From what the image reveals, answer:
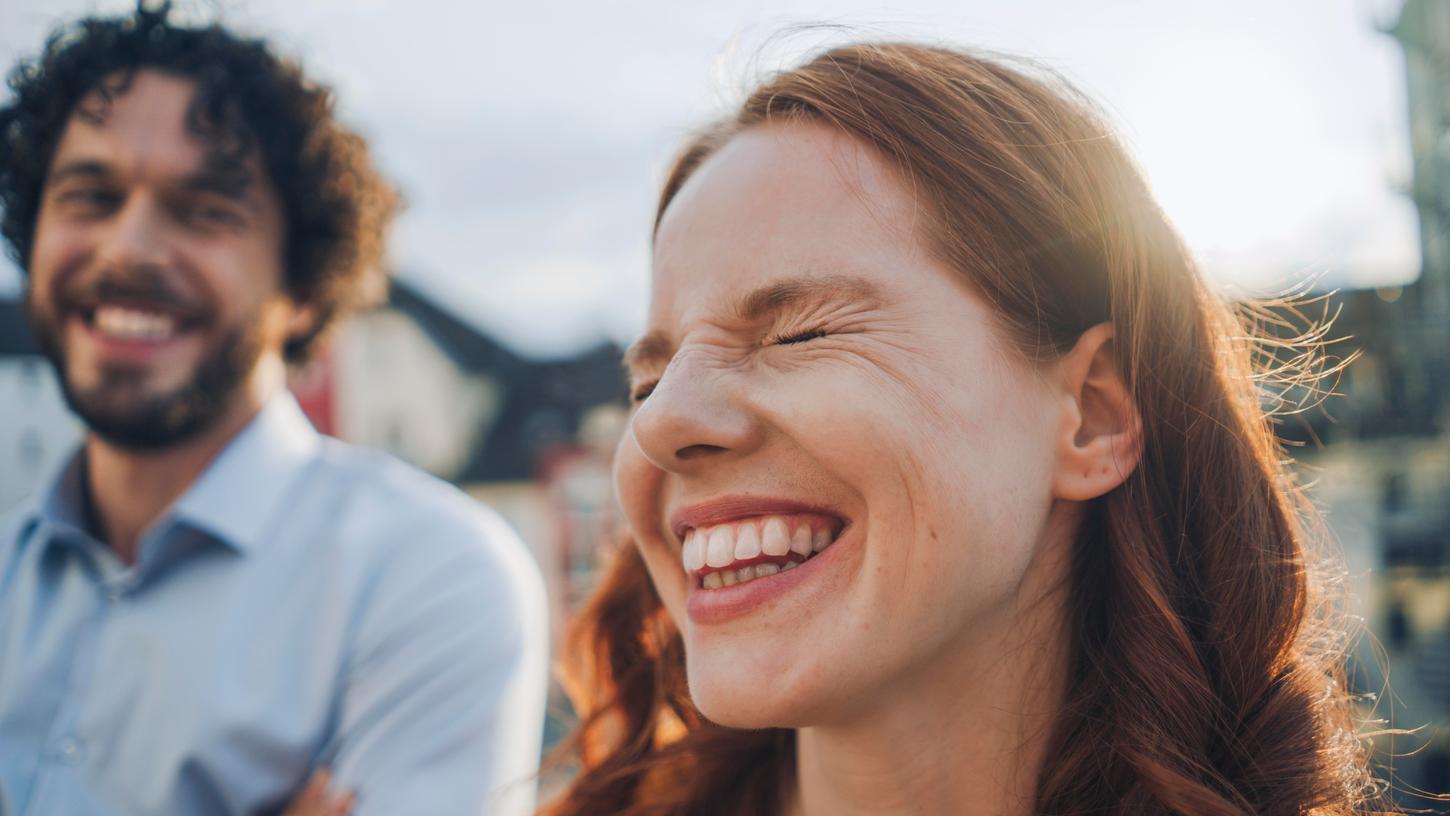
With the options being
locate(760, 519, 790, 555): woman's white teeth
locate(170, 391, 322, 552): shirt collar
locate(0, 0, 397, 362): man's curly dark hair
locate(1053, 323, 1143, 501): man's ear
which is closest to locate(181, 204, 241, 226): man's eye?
locate(0, 0, 397, 362): man's curly dark hair

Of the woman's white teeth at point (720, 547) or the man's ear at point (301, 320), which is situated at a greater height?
the woman's white teeth at point (720, 547)

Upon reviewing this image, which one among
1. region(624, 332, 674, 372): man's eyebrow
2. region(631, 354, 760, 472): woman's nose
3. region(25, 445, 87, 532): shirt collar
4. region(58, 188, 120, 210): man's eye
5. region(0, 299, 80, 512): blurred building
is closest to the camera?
region(631, 354, 760, 472): woman's nose

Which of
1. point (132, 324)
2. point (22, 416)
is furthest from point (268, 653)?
point (22, 416)

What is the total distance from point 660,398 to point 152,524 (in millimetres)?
2341

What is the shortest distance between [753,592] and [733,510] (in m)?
0.14

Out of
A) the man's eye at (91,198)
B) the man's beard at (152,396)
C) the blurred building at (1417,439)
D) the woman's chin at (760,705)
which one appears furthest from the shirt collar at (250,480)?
the blurred building at (1417,439)

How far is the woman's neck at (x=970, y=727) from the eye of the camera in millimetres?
1625

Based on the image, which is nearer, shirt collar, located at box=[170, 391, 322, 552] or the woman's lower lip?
the woman's lower lip

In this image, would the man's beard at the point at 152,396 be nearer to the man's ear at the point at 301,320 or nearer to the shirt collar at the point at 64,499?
the shirt collar at the point at 64,499

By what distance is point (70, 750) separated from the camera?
2670 millimetres

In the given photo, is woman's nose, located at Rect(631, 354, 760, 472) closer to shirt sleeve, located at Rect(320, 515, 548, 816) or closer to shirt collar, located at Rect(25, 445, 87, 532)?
shirt sleeve, located at Rect(320, 515, 548, 816)

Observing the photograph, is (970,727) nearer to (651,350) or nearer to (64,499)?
(651,350)

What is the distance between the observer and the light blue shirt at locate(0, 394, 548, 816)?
2594mm

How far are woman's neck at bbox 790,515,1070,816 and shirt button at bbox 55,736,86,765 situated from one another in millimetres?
2165
